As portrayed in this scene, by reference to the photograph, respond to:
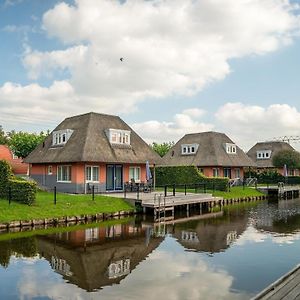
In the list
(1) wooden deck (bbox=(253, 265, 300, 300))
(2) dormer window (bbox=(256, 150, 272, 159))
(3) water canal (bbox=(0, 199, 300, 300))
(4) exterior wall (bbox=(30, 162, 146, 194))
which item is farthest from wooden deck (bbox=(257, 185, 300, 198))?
(1) wooden deck (bbox=(253, 265, 300, 300))

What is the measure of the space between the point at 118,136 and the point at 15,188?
15740mm

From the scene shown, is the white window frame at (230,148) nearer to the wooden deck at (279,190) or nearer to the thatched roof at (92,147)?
the wooden deck at (279,190)

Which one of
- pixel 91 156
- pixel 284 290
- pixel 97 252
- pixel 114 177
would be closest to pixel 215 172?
pixel 114 177

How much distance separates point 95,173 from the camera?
37.9 metres

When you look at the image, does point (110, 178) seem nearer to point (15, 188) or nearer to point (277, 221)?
point (15, 188)

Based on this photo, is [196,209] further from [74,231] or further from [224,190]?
[74,231]

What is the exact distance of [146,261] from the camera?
1650 cm

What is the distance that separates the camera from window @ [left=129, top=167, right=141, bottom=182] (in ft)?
135

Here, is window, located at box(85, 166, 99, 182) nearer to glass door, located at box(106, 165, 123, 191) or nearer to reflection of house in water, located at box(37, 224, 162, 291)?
glass door, located at box(106, 165, 123, 191)

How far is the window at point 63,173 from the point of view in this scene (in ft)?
125

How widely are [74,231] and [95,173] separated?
15.0 meters

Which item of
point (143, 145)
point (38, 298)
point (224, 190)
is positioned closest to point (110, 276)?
point (38, 298)

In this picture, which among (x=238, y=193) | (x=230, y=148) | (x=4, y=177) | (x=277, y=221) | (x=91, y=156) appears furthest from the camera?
(x=230, y=148)

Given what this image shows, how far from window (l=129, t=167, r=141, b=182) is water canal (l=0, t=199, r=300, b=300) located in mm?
14787
